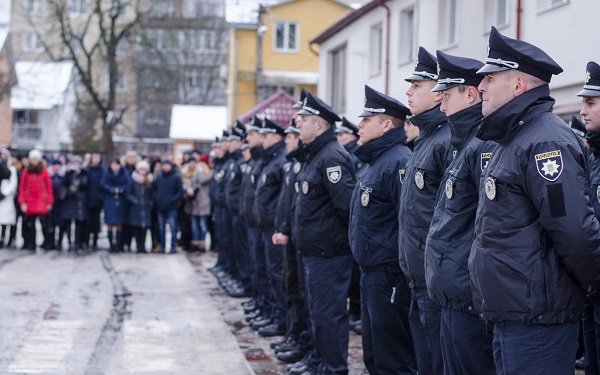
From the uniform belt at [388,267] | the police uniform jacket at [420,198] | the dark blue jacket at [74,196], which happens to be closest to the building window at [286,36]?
the dark blue jacket at [74,196]

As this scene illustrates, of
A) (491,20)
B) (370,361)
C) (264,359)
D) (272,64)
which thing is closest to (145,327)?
(264,359)

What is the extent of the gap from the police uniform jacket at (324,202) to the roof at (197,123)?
3257 cm

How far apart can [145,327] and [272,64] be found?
31250 mm

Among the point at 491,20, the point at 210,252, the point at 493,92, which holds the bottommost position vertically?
the point at 210,252

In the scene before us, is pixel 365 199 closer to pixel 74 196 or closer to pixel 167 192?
pixel 167 192

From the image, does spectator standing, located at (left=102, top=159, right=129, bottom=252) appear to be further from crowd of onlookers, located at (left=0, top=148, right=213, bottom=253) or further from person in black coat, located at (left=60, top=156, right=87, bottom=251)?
person in black coat, located at (left=60, top=156, right=87, bottom=251)

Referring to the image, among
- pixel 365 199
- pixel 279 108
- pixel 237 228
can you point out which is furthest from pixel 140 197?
pixel 365 199

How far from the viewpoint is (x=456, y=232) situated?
5.16 meters

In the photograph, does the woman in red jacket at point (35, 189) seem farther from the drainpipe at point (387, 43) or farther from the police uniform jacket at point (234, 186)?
the drainpipe at point (387, 43)

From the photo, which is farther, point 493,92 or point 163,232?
point 163,232

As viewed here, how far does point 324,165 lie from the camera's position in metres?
8.49

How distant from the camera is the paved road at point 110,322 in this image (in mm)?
9266

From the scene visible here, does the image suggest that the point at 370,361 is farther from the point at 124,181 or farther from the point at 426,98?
the point at 124,181

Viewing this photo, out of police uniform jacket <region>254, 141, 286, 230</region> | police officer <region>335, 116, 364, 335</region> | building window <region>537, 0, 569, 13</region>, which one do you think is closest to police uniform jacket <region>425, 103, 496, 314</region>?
police officer <region>335, 116, 364, 335</region>
